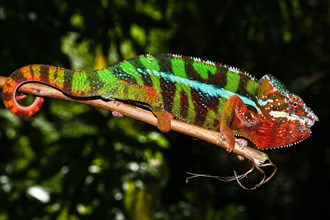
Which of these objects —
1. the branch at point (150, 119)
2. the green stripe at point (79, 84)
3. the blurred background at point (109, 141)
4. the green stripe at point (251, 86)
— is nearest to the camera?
the branch at point (150, 119)

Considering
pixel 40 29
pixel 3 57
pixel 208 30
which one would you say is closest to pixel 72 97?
pixel 3 57

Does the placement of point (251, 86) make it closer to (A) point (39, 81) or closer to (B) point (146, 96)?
(B) point (146, 96)

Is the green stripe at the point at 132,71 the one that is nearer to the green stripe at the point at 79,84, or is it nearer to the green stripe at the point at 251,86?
the green stripe at the point at 79,84

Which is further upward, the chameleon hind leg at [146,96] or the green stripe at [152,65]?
the green stripe at [152,65]

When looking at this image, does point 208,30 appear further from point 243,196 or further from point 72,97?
point 243,196

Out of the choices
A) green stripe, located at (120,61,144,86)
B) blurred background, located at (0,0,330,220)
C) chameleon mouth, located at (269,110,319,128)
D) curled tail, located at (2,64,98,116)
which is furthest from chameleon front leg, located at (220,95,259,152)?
blurred background, located at (0,0,330,220)

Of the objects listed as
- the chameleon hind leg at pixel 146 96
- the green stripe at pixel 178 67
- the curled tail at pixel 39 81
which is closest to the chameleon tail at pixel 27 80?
the curled tail at pixel 39 81

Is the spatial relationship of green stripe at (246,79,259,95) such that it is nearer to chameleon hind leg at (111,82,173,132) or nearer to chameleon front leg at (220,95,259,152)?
chameleon front leg at (220,95,259,152)
